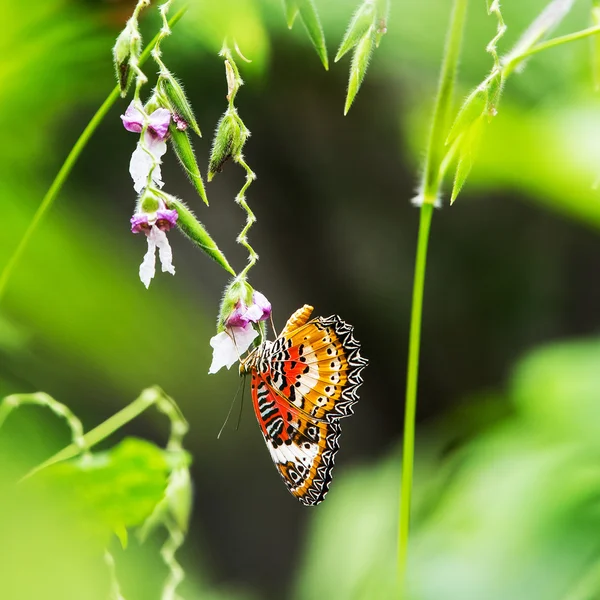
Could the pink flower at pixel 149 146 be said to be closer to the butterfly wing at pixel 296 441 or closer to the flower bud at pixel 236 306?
the flower bud at pixel 236 306

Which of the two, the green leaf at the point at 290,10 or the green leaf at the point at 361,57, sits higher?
the green leaf at the point at 290,10

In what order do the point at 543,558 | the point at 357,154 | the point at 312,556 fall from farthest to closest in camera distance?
1. the point at 357,154
2. the point at 312,556
3. the point at 543,558

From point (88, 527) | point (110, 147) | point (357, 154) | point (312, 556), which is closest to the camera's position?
point (88, 527)

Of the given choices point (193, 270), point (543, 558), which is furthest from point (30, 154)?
point (193, 270)

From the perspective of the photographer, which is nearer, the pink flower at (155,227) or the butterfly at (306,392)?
the pink flower at (155,227)

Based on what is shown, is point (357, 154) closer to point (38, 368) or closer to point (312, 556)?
point (312, 556)

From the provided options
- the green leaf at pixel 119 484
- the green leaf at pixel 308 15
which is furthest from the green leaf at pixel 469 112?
the green leaf at pixel 119 484

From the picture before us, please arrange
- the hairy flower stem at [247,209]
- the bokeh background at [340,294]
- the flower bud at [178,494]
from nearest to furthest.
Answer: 1. the hairy flower stem at [247,209]
2. the flower bud at [178,494]
3. the bokeh background at [340,294]
